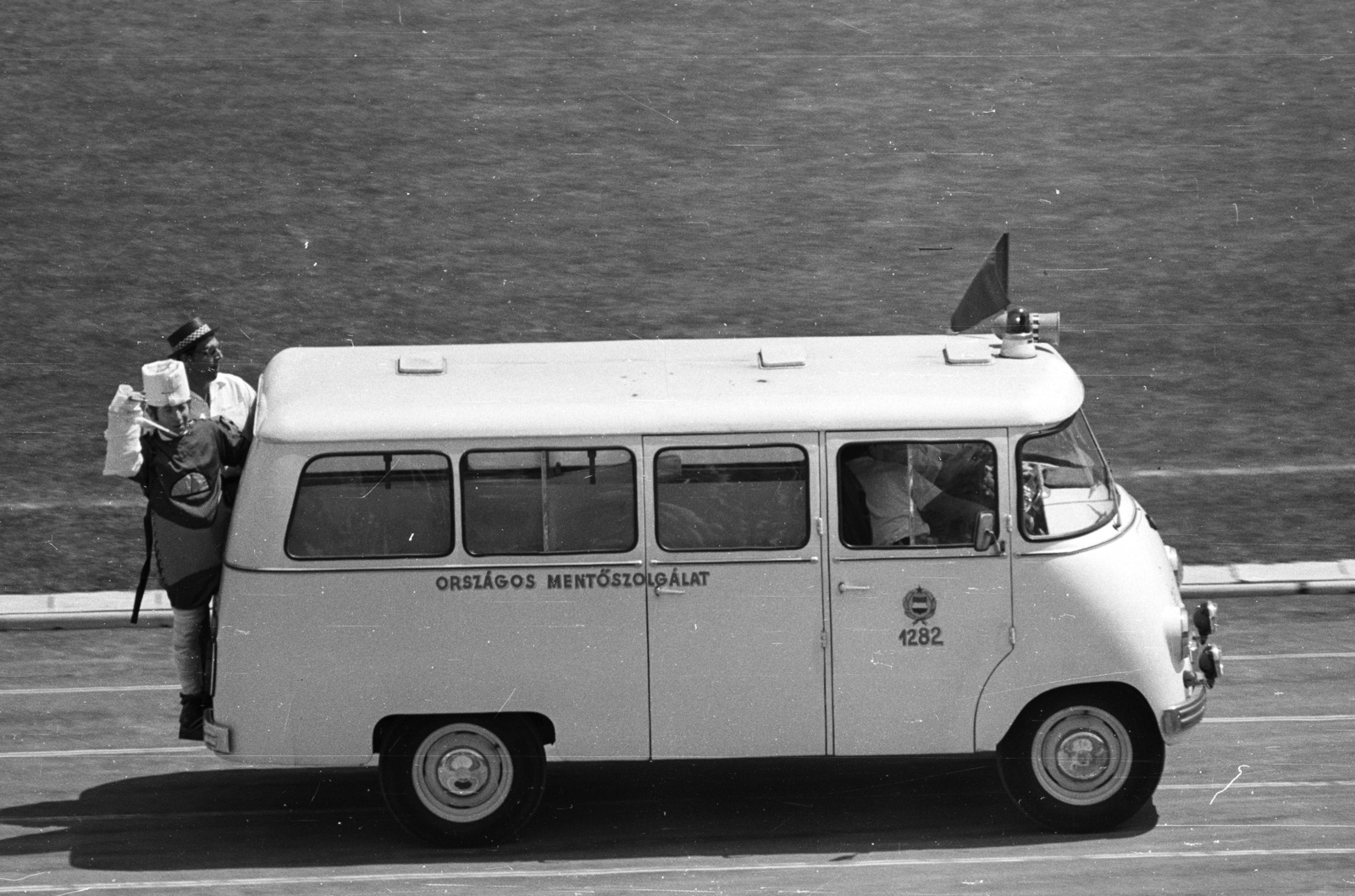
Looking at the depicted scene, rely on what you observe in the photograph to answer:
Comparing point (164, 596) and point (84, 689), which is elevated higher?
point (164, 596)

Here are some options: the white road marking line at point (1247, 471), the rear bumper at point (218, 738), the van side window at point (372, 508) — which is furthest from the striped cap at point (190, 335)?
the white road marking line at point (1247, 471)

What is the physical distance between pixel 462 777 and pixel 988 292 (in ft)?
12.3

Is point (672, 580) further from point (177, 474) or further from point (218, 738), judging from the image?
point (177, 474)

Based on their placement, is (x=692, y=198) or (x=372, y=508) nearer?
(x=372, y=508)

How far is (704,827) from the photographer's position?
9484 millimetres

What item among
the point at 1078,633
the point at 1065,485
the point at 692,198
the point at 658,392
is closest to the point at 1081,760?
the point at 1078,633

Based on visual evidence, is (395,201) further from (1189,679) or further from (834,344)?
(1189,679)

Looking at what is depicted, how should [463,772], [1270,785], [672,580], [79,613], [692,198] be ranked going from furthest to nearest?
[692,198] < [79,613] < [1270,785] < [463,772] < [672,580]

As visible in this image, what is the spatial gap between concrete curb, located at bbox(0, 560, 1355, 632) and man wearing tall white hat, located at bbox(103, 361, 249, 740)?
15.6 feet

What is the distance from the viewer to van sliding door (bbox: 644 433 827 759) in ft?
28.8

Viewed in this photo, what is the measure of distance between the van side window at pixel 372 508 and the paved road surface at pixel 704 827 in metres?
1.61

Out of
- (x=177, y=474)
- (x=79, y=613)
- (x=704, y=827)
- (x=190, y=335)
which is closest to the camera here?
(x=177, y=474)

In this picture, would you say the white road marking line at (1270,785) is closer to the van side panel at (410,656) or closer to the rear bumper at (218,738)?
the van side panel at (410,656)

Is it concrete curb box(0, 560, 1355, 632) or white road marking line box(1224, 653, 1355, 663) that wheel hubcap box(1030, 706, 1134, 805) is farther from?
concrete curb box(0, 560, 1355, 632)
